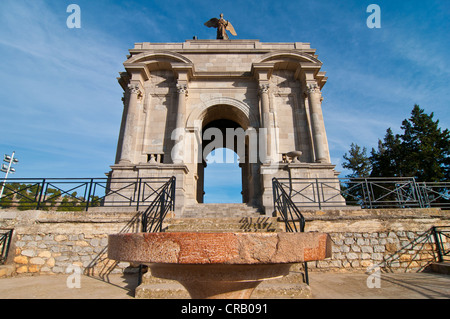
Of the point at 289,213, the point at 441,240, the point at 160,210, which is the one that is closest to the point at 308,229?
the point at 289,213

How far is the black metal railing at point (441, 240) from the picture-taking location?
21.9 ft

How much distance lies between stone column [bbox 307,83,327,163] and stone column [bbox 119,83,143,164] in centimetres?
839

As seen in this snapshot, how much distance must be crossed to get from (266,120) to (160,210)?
6.74 meters

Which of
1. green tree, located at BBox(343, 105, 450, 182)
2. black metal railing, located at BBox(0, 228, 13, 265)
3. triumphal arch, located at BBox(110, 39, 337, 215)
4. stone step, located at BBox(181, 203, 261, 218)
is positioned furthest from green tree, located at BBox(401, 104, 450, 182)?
black metal railing, located at BBox(0, 228, 13, 265)

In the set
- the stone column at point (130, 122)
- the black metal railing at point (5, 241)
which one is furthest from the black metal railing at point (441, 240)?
the black metal railing at point (5, 241)

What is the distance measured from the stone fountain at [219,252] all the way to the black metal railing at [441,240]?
690 centimetres

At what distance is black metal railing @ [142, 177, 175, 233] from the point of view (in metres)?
5.81

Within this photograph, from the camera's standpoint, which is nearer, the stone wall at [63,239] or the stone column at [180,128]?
the stone wall at [63,239]

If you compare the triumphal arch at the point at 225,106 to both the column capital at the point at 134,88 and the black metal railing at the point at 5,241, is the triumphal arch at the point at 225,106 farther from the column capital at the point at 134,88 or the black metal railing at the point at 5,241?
the black metal railing at the point at 5,241

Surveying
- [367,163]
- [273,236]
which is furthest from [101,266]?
[367,163]

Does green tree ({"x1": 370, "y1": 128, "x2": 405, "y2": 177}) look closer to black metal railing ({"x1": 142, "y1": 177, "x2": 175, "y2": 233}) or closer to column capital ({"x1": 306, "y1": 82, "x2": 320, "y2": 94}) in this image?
column capital ({"x1": 306, "y1": 82, "x2": 320, "y2": 94})

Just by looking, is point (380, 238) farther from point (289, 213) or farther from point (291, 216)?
point (291, 216)

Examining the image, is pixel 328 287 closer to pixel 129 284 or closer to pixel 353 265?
pixel 353 265
